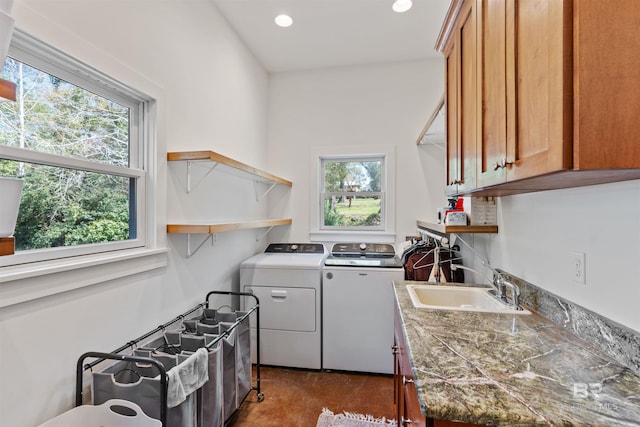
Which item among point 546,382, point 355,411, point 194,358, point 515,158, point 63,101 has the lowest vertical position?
point 355,411

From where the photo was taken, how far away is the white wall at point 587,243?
0.92 m

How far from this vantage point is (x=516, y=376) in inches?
34.7

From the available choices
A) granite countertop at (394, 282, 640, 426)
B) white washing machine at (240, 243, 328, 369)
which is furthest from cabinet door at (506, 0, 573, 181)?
white washing machine at (240, 243, 328, 369)

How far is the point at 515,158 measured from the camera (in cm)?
95

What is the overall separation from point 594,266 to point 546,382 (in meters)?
0.48

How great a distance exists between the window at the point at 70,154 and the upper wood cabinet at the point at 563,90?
164 centimetres

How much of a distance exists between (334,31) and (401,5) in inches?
23.3

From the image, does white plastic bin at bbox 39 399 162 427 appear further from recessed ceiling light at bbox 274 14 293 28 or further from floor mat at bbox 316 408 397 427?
recessed ceiling light at bbox 274 14 293 28

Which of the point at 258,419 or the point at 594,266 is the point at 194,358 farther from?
the point at 594,266

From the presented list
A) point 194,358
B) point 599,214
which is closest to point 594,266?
point 599,214

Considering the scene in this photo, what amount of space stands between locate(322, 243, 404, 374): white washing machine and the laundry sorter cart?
0.82m

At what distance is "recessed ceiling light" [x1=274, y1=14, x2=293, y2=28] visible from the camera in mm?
2449

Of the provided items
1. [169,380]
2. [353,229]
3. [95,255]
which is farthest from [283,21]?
[169,380]

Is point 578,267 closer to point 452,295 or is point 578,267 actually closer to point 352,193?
point 452,295
